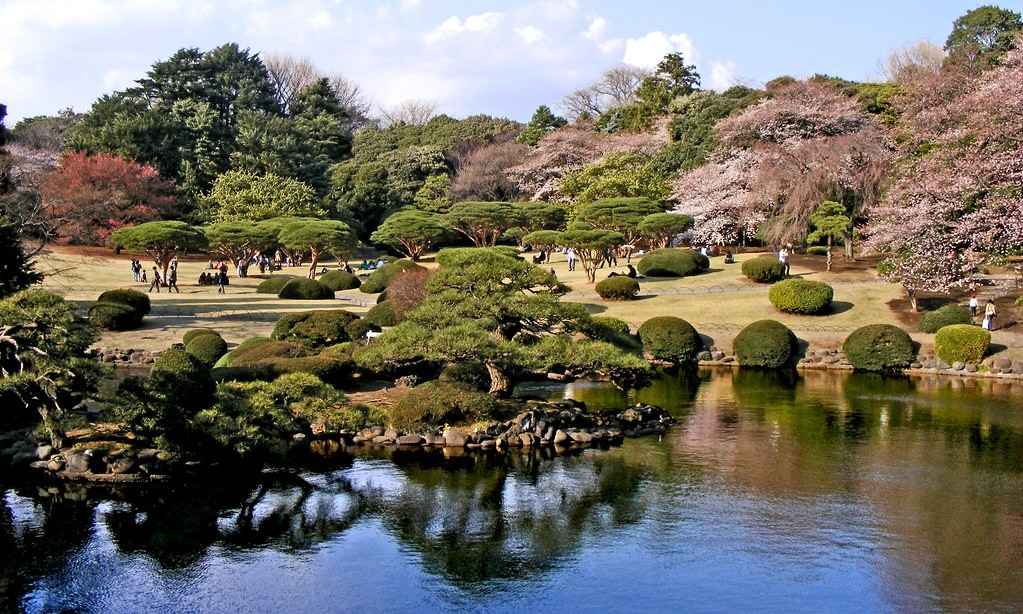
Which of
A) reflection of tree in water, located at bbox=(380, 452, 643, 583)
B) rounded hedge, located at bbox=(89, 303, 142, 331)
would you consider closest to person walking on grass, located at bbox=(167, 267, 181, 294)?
rounded hedge, located at bbox=(89, 303, 142, 331)

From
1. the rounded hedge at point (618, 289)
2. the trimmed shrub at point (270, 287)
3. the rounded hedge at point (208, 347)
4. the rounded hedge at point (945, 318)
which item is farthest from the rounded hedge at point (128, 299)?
the rounded hedge at point (945, 318)

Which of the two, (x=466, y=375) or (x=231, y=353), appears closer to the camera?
(x=466, y=375)

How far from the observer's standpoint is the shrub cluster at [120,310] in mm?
34406

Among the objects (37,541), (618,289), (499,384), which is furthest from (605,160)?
(37,541)

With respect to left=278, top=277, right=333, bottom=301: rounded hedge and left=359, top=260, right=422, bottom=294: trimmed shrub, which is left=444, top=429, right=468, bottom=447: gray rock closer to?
left=278, top=277, right=333, bottom=301: rounded hedge

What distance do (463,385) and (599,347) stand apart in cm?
327

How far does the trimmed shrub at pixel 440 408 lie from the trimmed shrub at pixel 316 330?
9.21m

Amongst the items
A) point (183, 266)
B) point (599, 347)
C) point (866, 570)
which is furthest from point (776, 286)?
point (183, 266)

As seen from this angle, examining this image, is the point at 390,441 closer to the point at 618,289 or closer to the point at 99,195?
the point at 618,289

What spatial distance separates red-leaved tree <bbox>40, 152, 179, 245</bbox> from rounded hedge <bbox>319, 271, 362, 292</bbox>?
681 inches

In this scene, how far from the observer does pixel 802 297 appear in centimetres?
3788

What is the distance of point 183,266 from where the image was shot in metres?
61.5

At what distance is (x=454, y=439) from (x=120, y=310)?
64.9ft

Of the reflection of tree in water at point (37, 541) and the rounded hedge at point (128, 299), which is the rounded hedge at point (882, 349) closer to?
the reflection of tree in water at point (37, 541)
